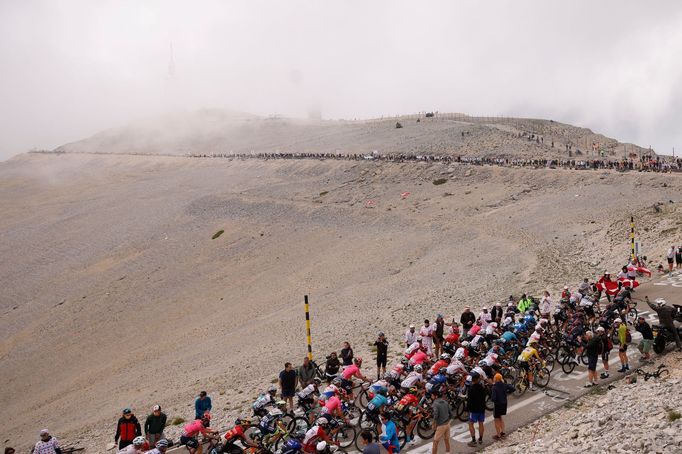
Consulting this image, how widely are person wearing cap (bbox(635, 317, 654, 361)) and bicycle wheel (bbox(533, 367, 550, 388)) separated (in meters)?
3.04

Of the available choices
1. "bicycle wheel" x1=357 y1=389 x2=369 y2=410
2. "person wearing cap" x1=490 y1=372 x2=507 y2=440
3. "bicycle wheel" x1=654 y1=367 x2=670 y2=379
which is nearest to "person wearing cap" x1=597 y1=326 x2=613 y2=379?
"bicycle wheel" x1=654 y1=367 x2=670 y2=379

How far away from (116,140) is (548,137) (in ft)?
474

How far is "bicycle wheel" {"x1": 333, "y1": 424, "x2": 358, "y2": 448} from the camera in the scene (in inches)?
540

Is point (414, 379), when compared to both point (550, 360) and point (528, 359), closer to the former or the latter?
point (528, 359)

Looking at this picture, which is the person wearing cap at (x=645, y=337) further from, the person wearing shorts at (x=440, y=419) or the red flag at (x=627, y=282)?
the red flag at (x=627, y=282)

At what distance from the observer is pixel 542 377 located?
15781 mm

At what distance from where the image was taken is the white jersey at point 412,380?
14.1 meters

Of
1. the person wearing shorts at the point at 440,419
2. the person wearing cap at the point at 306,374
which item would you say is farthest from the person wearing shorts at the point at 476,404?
the person wearing cap at the point at 306,374

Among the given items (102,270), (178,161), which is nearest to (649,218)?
(102,270)

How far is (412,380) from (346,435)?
205cm

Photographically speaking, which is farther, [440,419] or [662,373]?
[662,373]

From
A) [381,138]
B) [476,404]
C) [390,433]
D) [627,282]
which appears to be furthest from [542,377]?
[381,138]

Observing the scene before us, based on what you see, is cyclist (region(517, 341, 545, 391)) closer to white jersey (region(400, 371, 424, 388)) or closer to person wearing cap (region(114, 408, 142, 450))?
white jersey (region(400, 371, 424, 388))

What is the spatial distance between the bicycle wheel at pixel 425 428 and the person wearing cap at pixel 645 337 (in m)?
6.95
